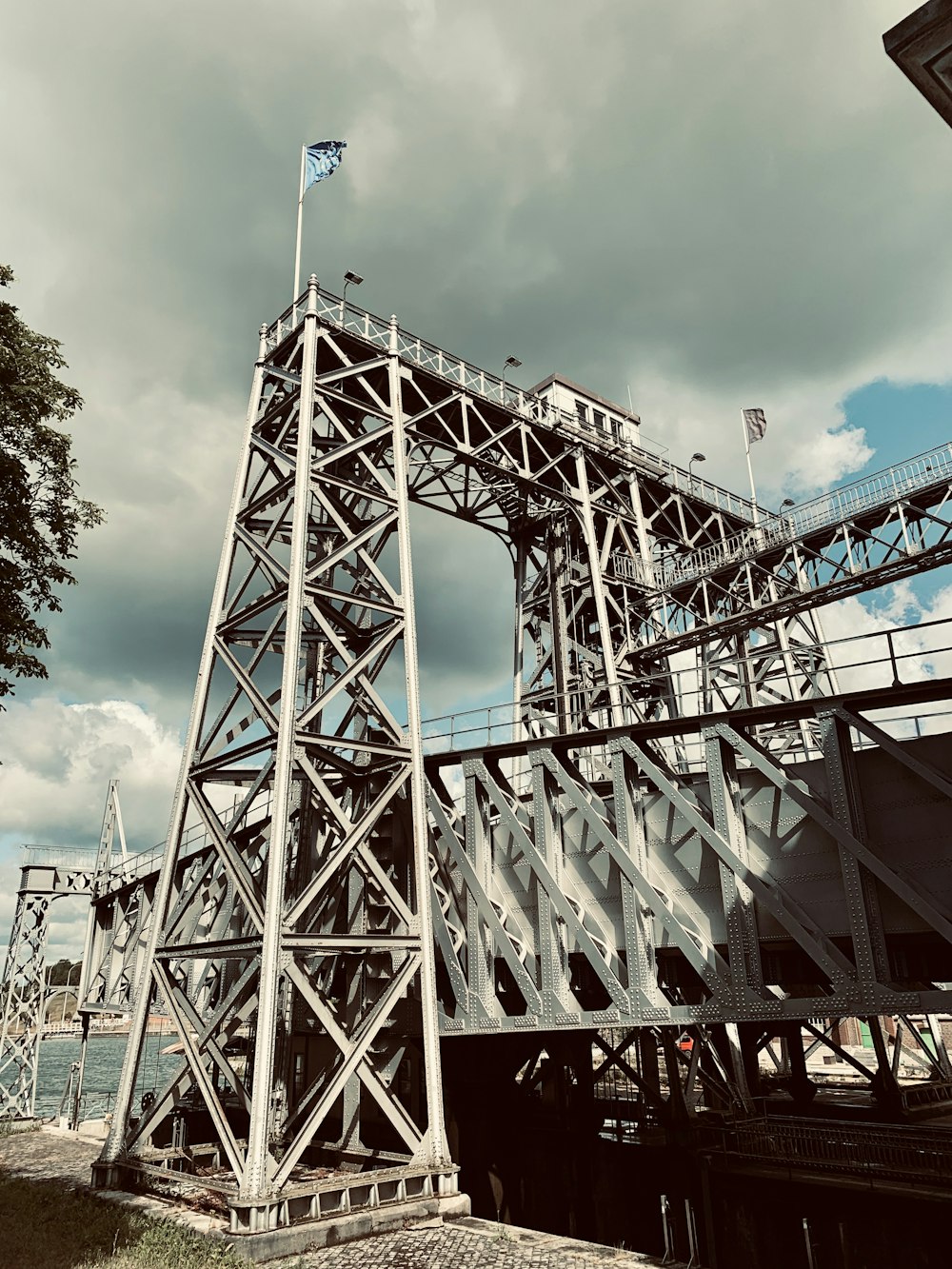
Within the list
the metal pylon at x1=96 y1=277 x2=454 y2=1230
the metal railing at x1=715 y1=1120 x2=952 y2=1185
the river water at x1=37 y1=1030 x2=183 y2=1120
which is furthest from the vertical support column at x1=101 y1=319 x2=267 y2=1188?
the metal railing at x1=715 y1=1120 x2=952 y2=1185

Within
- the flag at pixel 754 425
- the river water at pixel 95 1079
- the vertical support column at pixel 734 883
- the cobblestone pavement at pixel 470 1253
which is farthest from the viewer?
the river water at pixel 95 1079

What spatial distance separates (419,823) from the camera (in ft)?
52.6

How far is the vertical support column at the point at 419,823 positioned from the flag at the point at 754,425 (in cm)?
2638

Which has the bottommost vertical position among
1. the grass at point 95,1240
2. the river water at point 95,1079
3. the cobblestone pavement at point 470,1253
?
the river water at point 95,1079

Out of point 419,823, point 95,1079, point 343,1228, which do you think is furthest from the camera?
point 95,1079

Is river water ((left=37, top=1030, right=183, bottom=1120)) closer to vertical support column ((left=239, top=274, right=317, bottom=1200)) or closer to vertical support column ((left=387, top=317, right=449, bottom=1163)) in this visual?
vertical support column ((left=387, top=317, right=449, bottom=1163))

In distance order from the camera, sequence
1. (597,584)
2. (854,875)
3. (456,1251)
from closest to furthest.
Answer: (456,1251) < (854,875) < (597,584)

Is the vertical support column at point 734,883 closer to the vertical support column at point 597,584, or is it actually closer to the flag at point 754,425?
the vertical support column at point 597,584

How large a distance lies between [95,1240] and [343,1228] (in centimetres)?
329

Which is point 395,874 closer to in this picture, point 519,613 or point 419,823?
point 419,823

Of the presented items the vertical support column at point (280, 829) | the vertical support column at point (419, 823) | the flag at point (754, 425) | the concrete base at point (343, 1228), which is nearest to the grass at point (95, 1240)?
the concrete base at point (343, 1228)

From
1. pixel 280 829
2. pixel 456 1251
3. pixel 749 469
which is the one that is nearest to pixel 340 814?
pixel 280 829

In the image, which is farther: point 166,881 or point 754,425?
point 754,425

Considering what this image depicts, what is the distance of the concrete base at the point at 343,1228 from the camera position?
1123 centimetres
